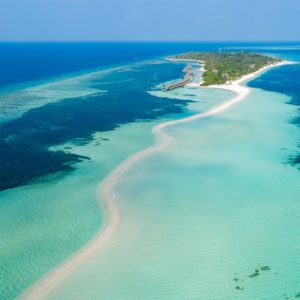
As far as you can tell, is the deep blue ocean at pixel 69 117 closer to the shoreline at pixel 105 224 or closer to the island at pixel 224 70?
the shoreline at pixel 105 224

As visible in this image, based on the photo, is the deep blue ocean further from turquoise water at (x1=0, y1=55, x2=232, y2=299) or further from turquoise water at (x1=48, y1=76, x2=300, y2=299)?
turquoise water at (x1=48, y1=76, x2=300, y2=299)

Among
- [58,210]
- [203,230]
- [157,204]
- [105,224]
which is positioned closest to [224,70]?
[157,204]

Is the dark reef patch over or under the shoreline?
over

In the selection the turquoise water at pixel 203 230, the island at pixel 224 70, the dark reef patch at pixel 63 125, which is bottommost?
the turquoise water at pixel 203 230

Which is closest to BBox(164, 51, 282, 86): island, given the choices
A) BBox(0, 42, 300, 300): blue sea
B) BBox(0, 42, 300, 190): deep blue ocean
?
BBox(0, 42, 300, 190): deep blue ocean

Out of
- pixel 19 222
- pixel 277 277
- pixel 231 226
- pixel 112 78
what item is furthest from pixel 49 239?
pixel 112 78

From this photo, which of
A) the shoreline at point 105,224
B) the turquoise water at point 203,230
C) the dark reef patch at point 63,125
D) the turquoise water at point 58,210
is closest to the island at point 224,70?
the dark reef patch at point 63,125

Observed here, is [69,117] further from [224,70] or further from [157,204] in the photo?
[224,70]
